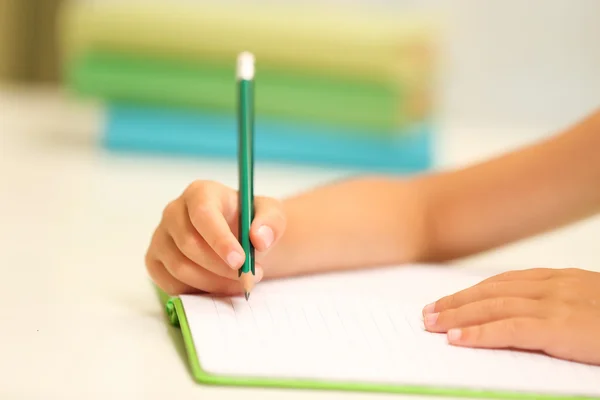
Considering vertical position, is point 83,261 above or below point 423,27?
below

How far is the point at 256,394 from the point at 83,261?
29 centimetres

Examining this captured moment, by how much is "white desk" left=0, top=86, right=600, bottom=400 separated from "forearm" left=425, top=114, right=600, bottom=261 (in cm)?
4

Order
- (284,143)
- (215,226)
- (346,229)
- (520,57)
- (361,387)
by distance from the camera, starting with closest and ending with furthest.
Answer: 1. (361,387)
2. (215,226)
3. (346,229)
4. (284,143)
5. (520,57)

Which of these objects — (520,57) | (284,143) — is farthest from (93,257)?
(520,57)

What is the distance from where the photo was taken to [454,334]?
453 mm

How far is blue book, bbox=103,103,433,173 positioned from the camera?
1169mm

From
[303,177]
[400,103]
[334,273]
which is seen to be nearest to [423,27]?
[400,103]

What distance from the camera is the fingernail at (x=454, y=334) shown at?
45cm

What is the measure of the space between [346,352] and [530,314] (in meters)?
0.10

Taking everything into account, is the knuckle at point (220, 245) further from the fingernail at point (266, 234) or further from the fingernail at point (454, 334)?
the fingernail at point (454, 334)

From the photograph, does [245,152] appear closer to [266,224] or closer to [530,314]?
[266,224]

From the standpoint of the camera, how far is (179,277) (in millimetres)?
518

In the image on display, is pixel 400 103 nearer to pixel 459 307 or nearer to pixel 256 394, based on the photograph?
pixel 459 307

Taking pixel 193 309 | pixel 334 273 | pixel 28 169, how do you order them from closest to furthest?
pixel 193 309
pixel 334 273
pixel 28 169
